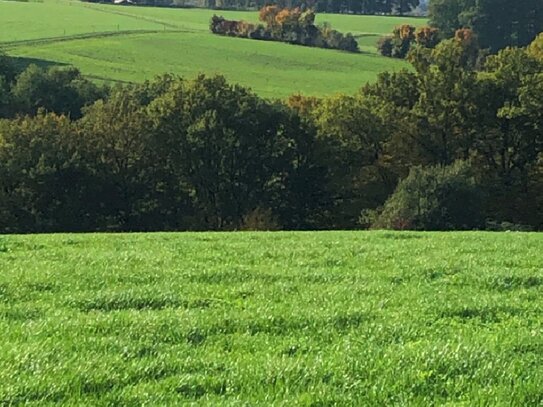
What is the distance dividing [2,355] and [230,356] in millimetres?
2147

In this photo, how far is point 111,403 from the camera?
648cm

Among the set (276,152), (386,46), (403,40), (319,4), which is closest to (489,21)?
(403,40)

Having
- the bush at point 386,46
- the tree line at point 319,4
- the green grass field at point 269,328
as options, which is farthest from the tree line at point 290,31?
the green grass field at point 269,328

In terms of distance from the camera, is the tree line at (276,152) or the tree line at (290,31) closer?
the tree line at (276,152)

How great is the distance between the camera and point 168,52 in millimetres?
93188

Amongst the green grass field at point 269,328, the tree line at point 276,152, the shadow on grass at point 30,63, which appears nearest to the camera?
the green grass field at point 269,328

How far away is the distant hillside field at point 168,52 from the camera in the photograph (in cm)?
8412

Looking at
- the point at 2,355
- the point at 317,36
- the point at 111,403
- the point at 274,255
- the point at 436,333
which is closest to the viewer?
the point at 111,403

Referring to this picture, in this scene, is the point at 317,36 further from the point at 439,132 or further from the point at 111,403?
the point at 111,403

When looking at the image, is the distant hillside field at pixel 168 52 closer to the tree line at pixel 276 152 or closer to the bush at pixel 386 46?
the bush at pixel 386 46

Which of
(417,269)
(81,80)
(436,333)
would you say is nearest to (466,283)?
(417,269)

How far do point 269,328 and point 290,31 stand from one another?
4013 inches

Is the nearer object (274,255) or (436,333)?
(436,333)

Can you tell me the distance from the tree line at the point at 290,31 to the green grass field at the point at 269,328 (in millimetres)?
→ 93357
